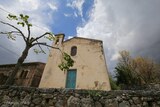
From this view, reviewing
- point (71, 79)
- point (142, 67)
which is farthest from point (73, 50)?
point (142, 67)

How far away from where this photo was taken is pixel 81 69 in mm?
15312

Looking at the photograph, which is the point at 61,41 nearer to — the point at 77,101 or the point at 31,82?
the point at 31,82

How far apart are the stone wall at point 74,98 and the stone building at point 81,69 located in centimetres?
949

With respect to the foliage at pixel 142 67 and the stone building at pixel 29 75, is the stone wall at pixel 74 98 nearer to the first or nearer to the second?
the stone building at pixel 29 75

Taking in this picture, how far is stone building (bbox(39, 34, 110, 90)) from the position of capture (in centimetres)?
1423

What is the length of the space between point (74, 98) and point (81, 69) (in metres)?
11.1

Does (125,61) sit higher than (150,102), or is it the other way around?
(125,61)

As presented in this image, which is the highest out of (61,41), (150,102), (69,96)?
(61,41)

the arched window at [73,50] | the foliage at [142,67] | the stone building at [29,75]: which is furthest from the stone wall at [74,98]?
the foliage at [142,67]

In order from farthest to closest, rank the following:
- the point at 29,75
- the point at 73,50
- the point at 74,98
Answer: the point at 29,75, the point at 73,50, the point at 74,98

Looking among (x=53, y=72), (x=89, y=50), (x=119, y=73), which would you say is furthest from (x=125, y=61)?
(x=53, y=72)

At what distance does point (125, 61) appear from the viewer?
80.2ft

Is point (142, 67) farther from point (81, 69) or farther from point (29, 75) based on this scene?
point (29, 75)

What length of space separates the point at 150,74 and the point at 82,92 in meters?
21.9
